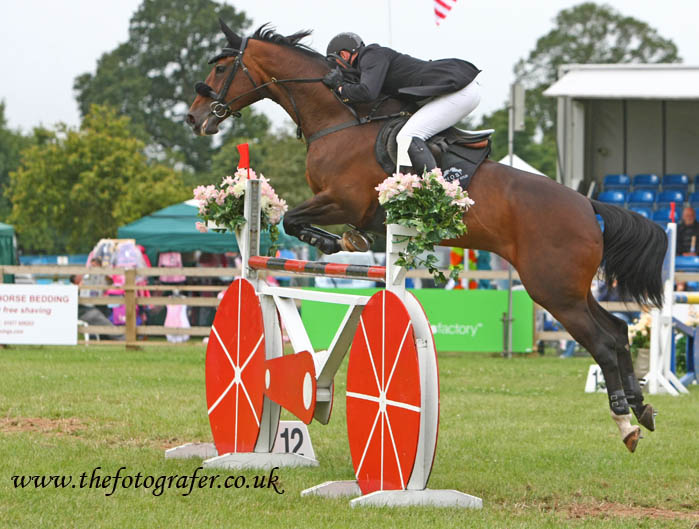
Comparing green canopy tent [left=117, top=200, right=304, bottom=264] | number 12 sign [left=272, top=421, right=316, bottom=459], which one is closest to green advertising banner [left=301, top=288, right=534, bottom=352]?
green canopy tent [left=117, top=200, right=304, bottom=264]

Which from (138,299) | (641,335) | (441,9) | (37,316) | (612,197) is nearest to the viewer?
(441,9)

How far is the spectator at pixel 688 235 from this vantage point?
15258mm

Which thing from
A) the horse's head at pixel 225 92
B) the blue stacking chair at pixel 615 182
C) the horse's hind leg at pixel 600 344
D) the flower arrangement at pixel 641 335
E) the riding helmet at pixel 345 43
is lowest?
the flower arrangement at pixel 641 335

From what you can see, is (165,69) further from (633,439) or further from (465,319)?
(633,439)

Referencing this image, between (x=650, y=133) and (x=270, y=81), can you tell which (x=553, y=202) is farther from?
(x=650, y=133)

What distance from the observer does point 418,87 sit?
565 centimetres

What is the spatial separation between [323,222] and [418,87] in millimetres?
954

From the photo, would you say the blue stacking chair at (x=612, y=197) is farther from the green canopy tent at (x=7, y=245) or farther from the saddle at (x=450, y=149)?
the saddle at (x=450, y=149)

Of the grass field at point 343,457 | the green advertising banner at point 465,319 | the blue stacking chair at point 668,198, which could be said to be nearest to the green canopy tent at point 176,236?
the green advertising banner at point 465,319

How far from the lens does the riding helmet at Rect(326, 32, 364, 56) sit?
5891 millimetres

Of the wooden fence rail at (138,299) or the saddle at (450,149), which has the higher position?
the saddle at (450,149)

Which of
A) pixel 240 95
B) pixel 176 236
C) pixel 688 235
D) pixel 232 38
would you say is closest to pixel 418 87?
pixel 240 95

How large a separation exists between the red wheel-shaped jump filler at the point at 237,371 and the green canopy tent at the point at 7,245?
13.3 m

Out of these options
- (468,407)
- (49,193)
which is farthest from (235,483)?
(49,193)
